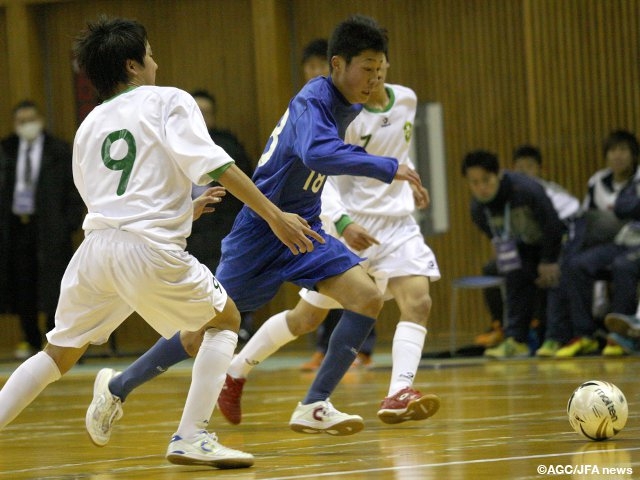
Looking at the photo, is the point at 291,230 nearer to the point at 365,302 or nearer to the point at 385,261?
the point at 365,302

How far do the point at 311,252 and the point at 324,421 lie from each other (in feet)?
2.06

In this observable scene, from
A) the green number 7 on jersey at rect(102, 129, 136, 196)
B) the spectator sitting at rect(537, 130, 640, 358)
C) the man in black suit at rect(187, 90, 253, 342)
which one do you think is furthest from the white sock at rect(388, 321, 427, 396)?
the man in black suit at rect(187, 90, 253, 342)

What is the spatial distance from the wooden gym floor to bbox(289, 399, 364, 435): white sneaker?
50mm

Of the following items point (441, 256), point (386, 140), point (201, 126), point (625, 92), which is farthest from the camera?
point (441, 256)

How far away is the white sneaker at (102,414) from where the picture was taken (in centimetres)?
445

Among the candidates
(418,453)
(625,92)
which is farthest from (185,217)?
(625,92)

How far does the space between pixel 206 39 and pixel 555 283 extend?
14.5 feet

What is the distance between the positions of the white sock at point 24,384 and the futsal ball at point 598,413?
5.58 ft

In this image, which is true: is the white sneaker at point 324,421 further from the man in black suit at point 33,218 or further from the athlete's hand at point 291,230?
the man in black suit at point 33,218

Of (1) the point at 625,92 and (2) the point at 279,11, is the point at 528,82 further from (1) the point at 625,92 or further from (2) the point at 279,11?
(2) the point at 279,11

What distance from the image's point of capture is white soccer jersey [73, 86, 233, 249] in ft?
12.5

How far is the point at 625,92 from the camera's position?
10469mm

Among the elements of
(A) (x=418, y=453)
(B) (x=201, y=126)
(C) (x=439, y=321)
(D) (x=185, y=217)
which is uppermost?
(B) (x=201, y=126)

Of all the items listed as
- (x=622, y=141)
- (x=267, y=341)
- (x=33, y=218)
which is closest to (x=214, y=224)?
(x=33, y=218)
